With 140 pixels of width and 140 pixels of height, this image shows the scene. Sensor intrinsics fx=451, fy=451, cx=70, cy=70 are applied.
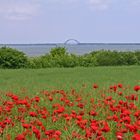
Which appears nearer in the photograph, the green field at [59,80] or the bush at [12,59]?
the green field at [59,80]

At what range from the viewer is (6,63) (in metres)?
20.6

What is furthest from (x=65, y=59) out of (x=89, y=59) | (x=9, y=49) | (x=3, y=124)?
(x=3, y=124)

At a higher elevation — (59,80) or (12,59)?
(12,59)

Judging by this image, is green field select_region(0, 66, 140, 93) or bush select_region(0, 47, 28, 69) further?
bush select_region(0, 47, 28, 69)

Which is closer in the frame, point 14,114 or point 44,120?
point 44,120

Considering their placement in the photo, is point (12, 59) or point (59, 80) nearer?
point (59, 80)

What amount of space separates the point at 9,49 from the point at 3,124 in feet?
57.9

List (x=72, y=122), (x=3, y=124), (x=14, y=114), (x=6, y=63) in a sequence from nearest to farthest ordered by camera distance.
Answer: (x=3, y=124)
(x=72, y=122)
(x=14, y=114)
(x=6, y=63)

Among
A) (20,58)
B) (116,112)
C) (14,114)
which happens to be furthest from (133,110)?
(20,58)

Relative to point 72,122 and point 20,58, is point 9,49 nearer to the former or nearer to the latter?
point 20,58

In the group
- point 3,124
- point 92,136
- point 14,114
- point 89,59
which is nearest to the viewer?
point 92,136

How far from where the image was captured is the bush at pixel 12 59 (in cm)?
2064

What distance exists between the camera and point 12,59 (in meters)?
20.7

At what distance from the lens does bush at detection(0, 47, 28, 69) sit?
20641mm
